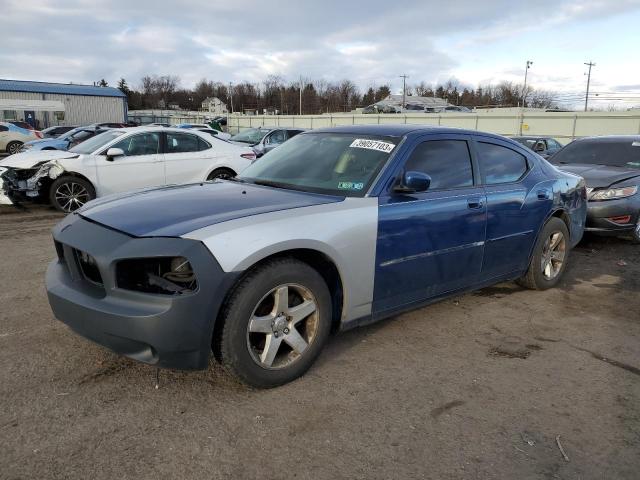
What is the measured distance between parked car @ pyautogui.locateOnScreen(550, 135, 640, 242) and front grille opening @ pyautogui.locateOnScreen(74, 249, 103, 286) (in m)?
6.59

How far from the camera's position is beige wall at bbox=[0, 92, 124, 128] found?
152 ft

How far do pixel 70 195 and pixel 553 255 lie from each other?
769 centimetres

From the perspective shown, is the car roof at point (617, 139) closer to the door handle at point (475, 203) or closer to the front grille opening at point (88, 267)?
the door handle at point (475, 203)

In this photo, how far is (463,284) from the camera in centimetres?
418

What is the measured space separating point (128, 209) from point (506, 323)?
10.5 feet

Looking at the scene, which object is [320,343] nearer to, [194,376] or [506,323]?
[194,376]

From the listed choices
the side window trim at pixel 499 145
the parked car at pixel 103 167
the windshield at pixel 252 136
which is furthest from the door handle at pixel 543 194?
the windshield at pixel 252 136

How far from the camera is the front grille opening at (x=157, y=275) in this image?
2697 millimetres

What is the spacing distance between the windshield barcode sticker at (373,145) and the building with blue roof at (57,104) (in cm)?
4432

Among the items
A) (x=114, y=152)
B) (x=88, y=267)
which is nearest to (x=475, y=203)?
(x=88, y=267)

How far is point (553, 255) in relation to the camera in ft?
17.4

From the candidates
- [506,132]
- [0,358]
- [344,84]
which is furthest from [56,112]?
[344,84]

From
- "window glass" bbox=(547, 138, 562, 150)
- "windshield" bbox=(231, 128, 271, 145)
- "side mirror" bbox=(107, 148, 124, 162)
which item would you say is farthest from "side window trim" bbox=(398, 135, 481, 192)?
"windshield" bbox=(231, 128, 271, 145)

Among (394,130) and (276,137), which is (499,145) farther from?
(276,137)
